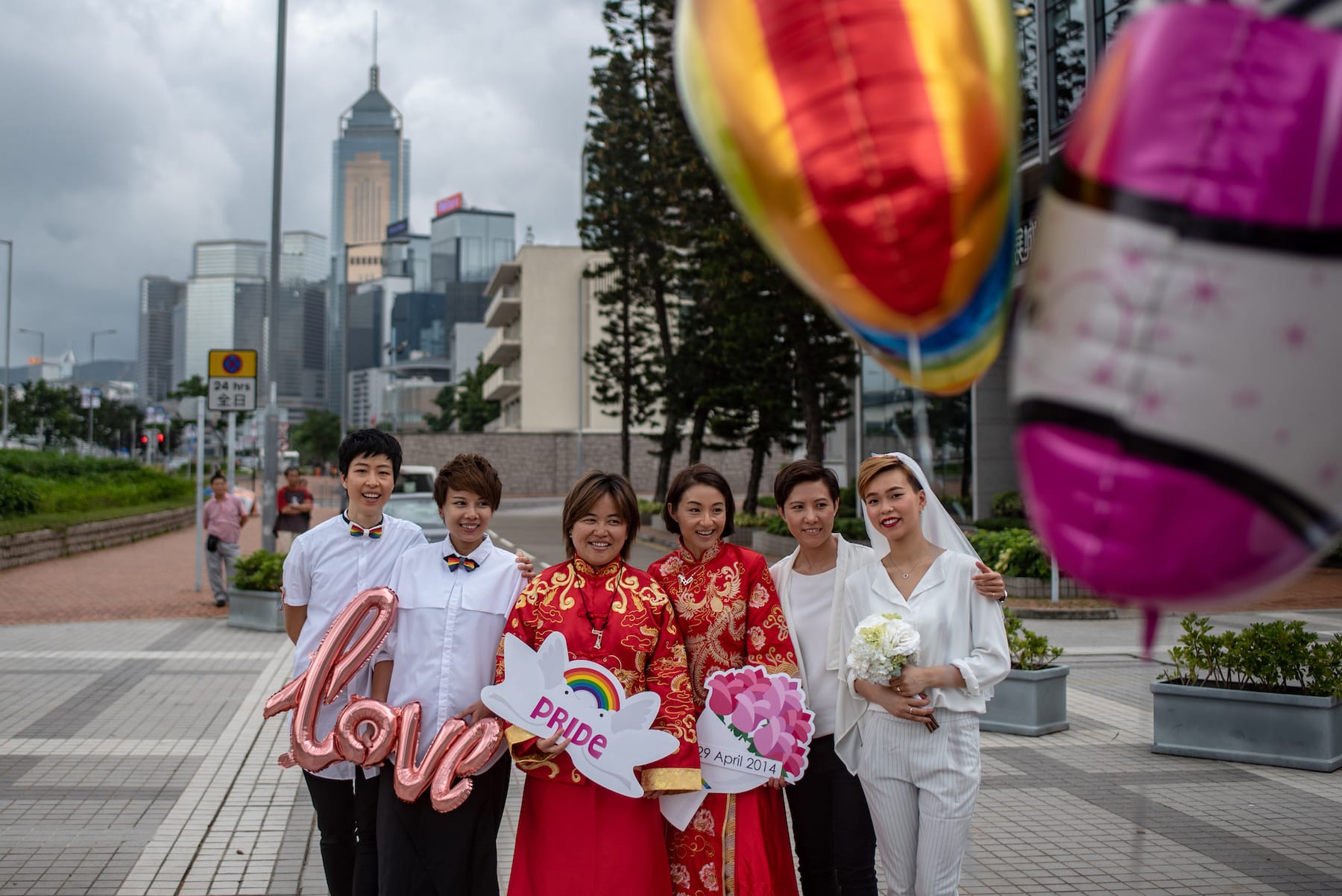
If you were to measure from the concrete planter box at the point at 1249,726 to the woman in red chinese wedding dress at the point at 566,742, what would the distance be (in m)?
4.23

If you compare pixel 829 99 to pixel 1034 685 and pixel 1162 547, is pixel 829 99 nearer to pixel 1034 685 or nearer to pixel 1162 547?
pixel 1162 547

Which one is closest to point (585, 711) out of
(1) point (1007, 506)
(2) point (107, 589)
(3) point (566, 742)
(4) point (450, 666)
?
(3) point (566, 742)

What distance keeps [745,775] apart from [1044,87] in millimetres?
2175

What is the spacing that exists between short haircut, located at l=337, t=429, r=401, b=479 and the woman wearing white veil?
160 centimetres

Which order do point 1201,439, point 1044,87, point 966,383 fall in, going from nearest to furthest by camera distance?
point 1201,439 → point 966,383 → point 1044,87

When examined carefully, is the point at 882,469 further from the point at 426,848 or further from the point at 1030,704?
the point at 1030,704

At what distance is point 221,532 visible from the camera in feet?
42.0

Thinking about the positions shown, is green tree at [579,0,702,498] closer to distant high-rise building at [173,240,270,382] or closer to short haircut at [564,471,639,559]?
short haircut at [564,471,639,559]

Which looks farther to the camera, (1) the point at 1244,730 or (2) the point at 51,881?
(1) the point at 1244,730

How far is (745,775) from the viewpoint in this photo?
3158 millimetres

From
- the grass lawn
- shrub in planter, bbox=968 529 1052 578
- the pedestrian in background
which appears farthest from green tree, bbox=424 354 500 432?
shrub in planter, bbox=968 529 1052 578

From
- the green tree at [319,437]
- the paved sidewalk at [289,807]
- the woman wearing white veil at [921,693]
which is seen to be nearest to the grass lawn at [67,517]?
the paved sidewalk at [289,807]

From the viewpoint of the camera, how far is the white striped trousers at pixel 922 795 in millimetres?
Answer: 2926

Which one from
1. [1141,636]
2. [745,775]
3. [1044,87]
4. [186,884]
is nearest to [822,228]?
[1141,636]
